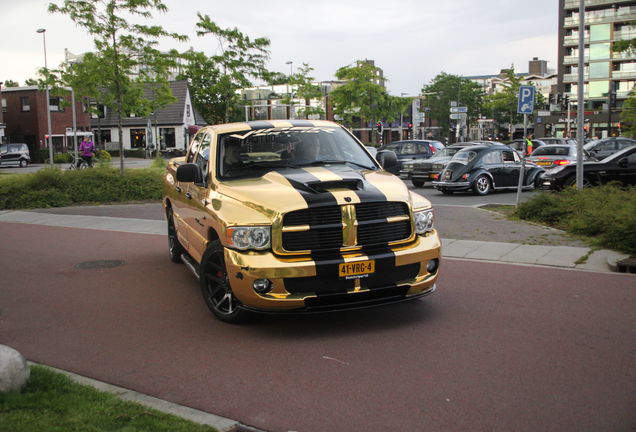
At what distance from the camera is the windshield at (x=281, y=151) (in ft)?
19.4

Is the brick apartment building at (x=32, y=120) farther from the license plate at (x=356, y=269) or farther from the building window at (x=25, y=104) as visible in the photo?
the license plate at (x=356, y=269)

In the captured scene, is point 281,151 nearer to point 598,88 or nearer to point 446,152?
point 446,152

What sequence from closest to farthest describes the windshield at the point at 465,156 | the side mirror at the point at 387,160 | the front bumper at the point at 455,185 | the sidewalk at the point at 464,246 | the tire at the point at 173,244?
the side mirror at the point at 387,160 → the sidewalk at the point at 464,246 → the tire at the point at 173,244 → the front bumper at the point at 455,185 → the windshield at the point at 465,156

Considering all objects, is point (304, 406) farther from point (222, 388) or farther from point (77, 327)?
point (77, 327)

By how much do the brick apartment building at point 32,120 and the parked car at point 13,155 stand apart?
7772 millimetres

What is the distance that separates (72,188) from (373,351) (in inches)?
551

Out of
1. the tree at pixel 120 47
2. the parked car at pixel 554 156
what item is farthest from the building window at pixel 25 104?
the parked car at pixel 554 156

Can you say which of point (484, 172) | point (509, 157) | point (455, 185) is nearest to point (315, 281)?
point (455, 185)

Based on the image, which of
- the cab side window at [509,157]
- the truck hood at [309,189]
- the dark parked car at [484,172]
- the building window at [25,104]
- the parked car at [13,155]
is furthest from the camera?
the building window at [25,104]

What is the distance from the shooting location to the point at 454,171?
18.7 metres

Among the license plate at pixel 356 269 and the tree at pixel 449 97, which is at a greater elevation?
the tree at pixel 449 97

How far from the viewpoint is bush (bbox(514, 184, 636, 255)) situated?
8.59m

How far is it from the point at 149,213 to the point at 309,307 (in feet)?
33.9

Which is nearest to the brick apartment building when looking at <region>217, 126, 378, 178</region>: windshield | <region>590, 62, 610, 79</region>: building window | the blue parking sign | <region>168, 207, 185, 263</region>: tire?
the blue parking sign
